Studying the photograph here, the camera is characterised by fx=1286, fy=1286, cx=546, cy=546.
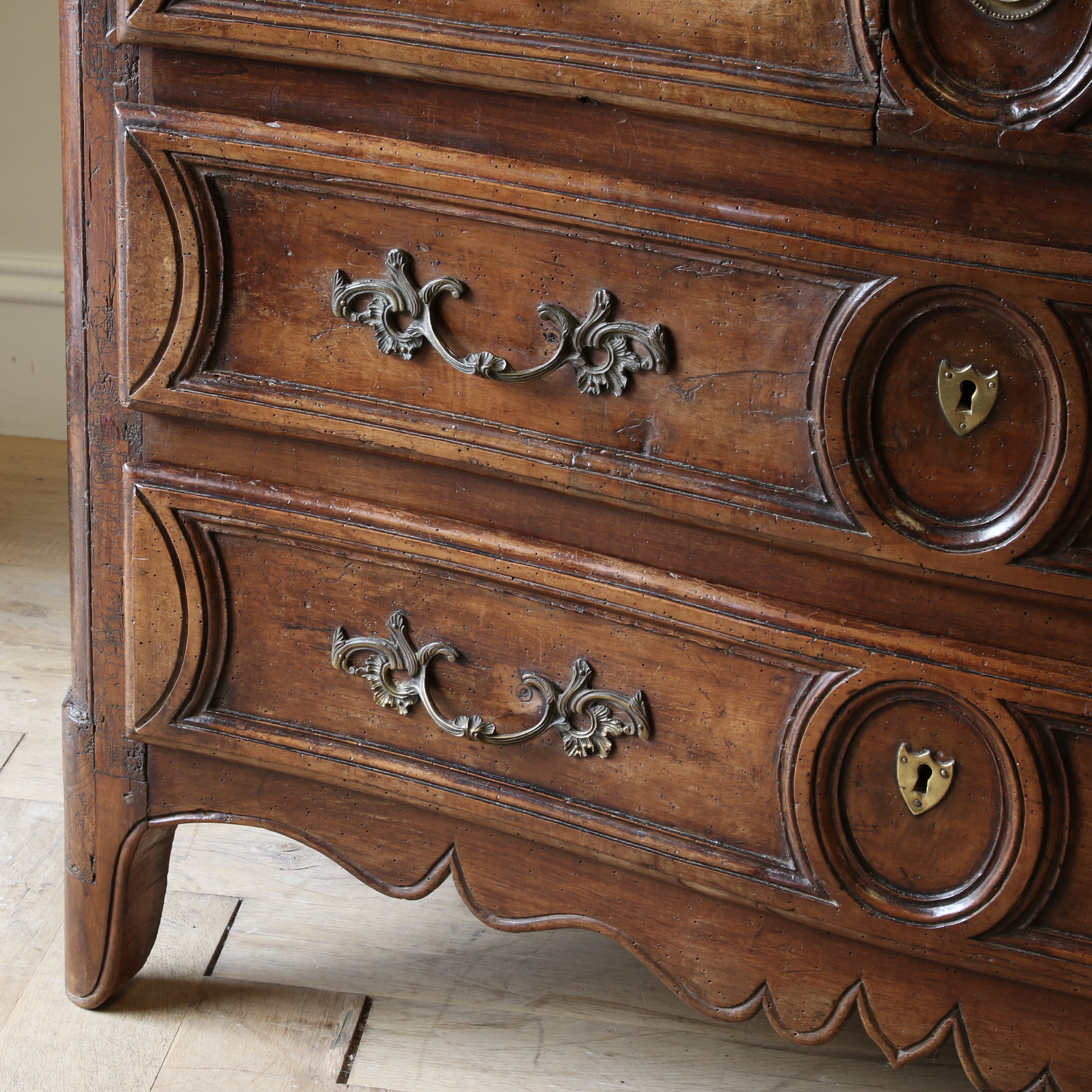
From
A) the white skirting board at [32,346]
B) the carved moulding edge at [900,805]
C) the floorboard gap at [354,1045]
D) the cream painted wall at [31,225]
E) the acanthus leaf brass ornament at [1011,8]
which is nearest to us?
the acanthus leaf brass ornament at [1011,8]

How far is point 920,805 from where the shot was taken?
2.36 ft

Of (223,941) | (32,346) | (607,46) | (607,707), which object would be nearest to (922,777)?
Answer: (607,707)

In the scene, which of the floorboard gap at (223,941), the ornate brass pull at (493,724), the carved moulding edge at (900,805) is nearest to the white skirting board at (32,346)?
the floorboard gap at (223,941)

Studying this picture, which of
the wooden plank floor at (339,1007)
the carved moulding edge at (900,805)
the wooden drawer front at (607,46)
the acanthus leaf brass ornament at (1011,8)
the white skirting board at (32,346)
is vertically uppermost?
the acanthus leaf brass ornament at (1011,8)

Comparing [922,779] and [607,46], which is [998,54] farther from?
[922,779]

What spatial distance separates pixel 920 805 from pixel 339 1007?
55 cm

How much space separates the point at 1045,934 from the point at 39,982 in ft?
2.56

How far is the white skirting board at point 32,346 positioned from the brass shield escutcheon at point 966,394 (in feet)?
5.46

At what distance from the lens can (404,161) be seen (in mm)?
719

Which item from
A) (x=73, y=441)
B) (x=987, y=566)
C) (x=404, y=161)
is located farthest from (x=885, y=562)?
(x=73, y=441)

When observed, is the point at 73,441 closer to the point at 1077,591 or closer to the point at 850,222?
the point at 850,222

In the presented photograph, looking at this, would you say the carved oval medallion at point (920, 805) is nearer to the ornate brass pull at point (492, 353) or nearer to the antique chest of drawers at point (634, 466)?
the antique chest of drawers at point (634, 466)

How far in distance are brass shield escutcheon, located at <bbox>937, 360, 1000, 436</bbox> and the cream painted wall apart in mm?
1605

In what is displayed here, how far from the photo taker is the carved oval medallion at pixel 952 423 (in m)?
0.63
